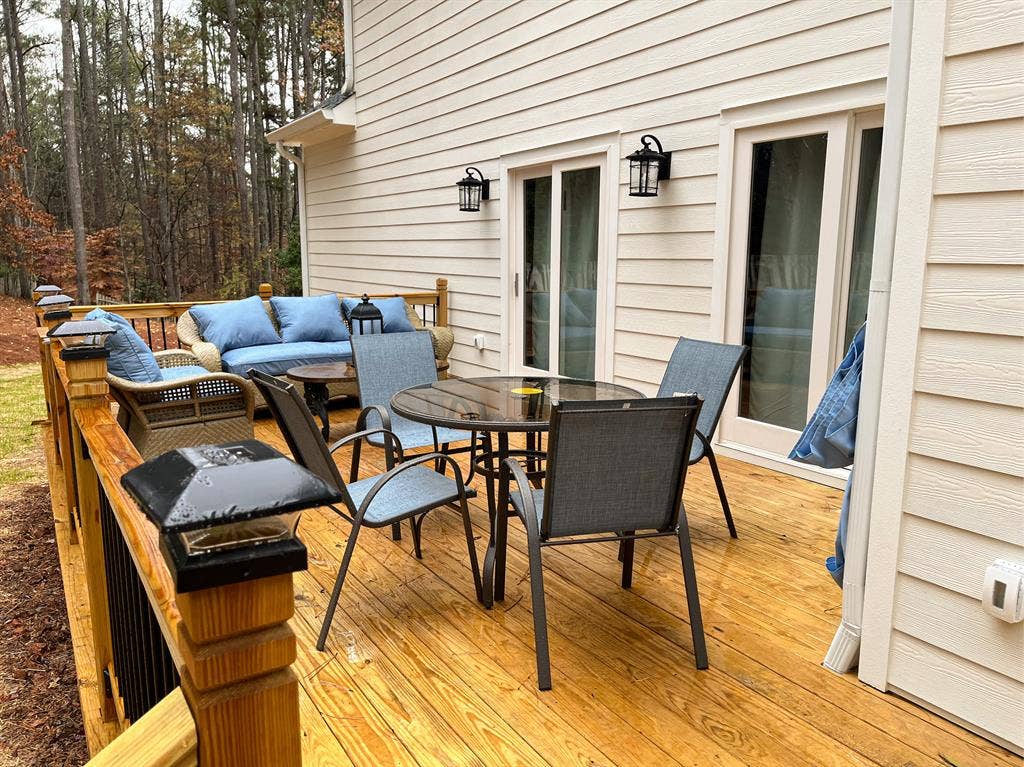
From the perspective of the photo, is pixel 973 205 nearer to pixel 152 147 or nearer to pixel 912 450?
pixel 912 450

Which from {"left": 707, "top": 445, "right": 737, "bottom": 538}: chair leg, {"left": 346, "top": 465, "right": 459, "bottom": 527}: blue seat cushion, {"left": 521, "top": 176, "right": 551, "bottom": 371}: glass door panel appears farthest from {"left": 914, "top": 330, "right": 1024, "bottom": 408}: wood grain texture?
{"left": 521, "top": 176, "right": 551, "bottom": 371}: glass door panel

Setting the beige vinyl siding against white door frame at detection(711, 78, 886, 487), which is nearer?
white door frame at detection(711, 78, 886, 487)

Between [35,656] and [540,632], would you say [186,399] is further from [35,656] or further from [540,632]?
[540,632]

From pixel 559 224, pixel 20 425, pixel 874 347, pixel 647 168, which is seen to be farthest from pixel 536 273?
pixel 20 425

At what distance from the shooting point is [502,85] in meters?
6.20

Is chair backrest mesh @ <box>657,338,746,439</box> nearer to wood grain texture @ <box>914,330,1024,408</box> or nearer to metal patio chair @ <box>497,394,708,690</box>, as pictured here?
metal patio chair @ <box>497,394,708,690</box>

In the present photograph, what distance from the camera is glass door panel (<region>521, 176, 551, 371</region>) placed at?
6.02 metres

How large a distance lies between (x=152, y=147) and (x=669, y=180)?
17121 mm

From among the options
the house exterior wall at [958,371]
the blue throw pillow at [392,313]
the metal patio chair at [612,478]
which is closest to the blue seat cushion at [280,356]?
the blue throw pillow at [392,313]

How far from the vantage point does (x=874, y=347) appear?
2080mm

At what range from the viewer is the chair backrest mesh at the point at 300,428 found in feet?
7.48

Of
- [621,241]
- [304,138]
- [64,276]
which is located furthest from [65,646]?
[64,276]

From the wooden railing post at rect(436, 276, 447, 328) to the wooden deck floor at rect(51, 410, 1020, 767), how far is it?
4099 millimetres

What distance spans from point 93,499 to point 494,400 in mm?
1563
